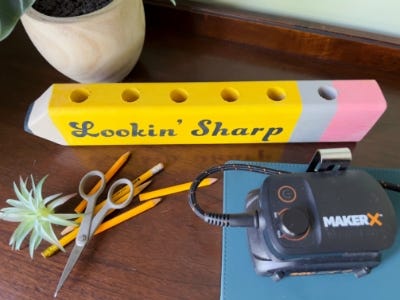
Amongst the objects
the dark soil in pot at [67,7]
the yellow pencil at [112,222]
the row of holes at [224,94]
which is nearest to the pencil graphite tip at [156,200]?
the yellow pencil at [112,222]

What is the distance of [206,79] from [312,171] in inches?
7.9

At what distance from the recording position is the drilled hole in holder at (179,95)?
15.9 inches

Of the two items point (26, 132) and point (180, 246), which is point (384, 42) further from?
point (26, 132)

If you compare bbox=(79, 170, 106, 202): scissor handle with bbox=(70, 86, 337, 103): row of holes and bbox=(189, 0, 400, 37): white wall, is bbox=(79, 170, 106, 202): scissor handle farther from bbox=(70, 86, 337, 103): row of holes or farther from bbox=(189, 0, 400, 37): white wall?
bbox=(189, 0, 400, 37): white wall

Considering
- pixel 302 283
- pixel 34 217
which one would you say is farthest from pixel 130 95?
pixel 302 283

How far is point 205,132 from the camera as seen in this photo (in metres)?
Result: 0.42

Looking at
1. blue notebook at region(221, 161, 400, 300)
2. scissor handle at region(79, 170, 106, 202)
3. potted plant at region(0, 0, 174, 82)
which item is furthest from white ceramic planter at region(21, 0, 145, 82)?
blue notebook at region(221, 161, 400, 300)

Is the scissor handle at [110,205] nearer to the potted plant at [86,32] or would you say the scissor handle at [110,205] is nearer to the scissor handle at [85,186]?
the scissor handle at [85,186]

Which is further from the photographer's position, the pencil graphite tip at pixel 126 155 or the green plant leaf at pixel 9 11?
the pencil graphite tip at pixel 126 155

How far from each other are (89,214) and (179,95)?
0.51ft

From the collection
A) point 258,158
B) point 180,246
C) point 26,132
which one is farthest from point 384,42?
point 26,132

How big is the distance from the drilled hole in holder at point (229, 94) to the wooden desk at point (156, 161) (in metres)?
0.06

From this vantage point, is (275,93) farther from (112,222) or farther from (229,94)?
(112,222)

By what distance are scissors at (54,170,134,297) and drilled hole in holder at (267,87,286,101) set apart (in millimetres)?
178
